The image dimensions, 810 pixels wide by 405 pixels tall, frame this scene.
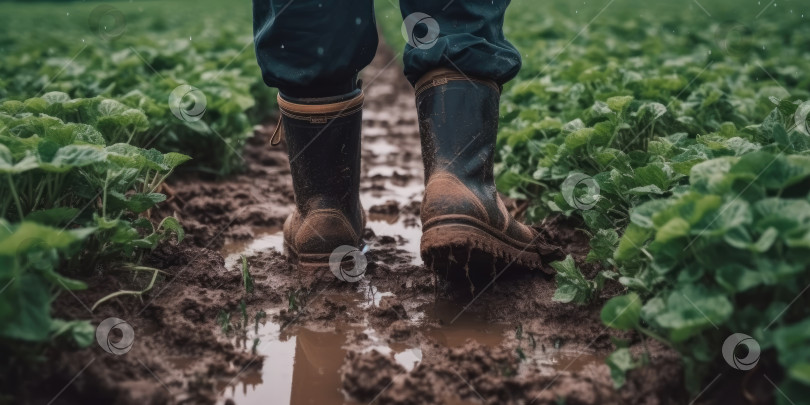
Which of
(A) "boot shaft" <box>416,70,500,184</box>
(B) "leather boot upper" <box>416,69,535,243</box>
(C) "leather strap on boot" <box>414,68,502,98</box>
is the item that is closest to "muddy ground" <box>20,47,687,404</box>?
(B) "leather boot upper" <box>416,69,535,243</box>

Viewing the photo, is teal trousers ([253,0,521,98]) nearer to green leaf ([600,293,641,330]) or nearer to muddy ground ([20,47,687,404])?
muddy ground ([20,47,687,404])

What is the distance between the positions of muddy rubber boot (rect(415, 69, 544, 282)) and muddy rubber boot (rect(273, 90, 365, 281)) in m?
0.31

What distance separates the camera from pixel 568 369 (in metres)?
1.63

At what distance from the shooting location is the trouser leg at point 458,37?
2045mm

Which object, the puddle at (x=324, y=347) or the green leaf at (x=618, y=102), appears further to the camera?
the green leaf at (x=618, y=102)

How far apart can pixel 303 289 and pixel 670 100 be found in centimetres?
208

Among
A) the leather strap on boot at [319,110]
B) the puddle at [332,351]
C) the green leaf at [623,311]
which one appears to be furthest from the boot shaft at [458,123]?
the green leaf at [623,311]

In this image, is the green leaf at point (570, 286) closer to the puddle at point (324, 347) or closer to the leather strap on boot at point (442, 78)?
the puddle at point (324, 347)

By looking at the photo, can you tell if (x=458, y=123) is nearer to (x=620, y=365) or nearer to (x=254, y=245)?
(x=620, y=365)

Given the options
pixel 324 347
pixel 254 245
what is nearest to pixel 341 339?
pixel 324 347

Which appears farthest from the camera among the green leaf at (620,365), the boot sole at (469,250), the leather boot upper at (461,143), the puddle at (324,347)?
the leather boot upper at (461,143)

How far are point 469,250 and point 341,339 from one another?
44cm

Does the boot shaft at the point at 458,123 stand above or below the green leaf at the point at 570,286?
above

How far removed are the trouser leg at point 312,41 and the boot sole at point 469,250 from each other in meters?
0.62
